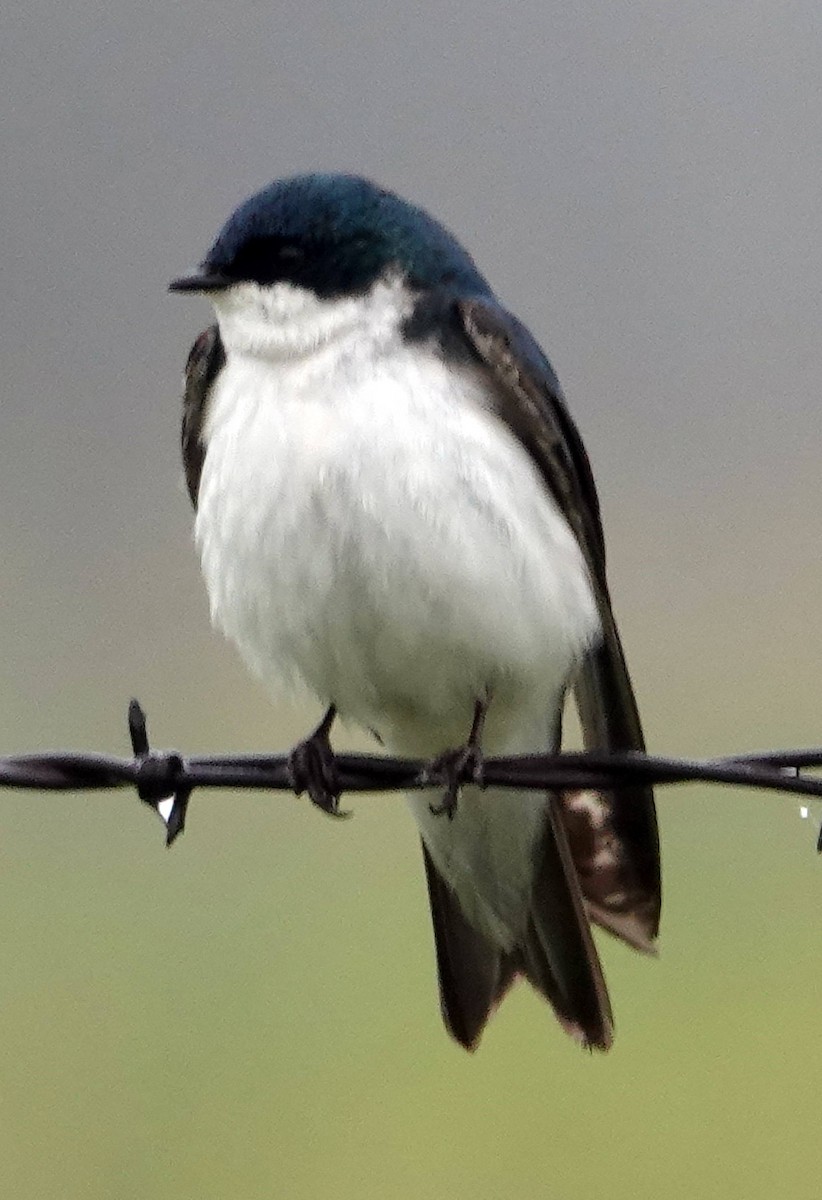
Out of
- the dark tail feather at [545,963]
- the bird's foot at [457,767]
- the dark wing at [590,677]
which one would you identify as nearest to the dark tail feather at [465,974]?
the dark tail feather at [545,963]

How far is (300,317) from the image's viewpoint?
2365 millimetres

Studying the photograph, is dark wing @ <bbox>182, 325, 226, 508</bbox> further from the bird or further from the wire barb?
the wire barb

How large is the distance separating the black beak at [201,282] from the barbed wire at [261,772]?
782mm

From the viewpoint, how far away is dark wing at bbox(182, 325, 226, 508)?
8.14ft

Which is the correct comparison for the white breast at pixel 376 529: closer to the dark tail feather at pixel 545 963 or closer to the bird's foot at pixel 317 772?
the bird's foot at pixel 317 772

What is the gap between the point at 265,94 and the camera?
18.7ft

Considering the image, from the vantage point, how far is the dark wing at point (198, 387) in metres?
2.48

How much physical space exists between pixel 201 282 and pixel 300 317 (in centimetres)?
15

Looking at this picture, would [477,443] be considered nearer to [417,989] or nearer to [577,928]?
[577,928]

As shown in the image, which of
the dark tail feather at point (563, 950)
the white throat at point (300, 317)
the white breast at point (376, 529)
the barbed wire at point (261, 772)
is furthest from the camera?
the dark tail feather at point (563, 950)

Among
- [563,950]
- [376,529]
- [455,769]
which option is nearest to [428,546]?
[376,529]

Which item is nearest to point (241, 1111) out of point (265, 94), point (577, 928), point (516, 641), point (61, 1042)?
point (61, 1042)

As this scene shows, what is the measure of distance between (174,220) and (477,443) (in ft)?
12.0

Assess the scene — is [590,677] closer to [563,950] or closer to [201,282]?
[563,950]
